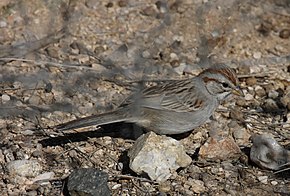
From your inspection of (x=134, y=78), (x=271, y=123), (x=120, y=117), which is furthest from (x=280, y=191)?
(x=134, y=78)

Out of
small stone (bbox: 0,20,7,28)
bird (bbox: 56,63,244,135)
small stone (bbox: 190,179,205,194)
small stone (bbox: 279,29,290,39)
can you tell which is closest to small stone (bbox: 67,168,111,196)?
bird (bbox: 56,63,244,135)

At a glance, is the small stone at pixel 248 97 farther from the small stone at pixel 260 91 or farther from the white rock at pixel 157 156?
the white rock at pixel 157 156

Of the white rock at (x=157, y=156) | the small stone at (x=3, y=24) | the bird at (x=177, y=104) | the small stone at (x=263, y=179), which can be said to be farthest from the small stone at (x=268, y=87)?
the small stone at (x=3, y=24)

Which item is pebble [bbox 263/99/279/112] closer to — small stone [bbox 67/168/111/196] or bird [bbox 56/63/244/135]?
bird [bbox 56/63/244/135]

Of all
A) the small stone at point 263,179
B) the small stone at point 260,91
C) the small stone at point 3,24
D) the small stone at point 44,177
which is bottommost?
the small stone at point 44,177

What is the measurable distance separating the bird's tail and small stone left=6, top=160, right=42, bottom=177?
12.3 inches

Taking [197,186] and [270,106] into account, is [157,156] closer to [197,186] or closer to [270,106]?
[197,186]

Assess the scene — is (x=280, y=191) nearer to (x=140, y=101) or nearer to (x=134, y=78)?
(x=140, y=101)

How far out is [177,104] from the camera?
18.7ft

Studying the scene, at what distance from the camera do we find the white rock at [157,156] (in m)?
5.21

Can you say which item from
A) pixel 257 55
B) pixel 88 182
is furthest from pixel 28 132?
pixel 257 55

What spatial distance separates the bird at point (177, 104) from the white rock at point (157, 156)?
0.26m

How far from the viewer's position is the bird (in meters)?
5.61

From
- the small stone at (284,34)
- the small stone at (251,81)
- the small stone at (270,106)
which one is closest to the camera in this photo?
the small stone at (270,106)
